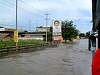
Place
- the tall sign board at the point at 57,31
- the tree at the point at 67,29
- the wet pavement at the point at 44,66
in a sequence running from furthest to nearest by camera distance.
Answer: the tree at the point at 67,29 → the tall sign board at the point at 57,31 → the wet pavement at the point at 44,66

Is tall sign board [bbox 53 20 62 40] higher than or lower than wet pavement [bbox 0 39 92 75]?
higher

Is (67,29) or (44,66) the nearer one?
(44,66)

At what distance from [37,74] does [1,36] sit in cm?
7269

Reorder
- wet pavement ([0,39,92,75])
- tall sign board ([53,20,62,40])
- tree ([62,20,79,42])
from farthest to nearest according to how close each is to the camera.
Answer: tree ([62,20,79,42]) < tall sign board ([53,20,62,40]) < wet pavement ([0,39,92,75])

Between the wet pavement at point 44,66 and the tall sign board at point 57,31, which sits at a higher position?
the tall sign board at point 57,31

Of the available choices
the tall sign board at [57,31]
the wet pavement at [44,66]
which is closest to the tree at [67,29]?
the tall sign board at [57,31]

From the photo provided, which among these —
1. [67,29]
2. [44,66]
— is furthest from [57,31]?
[44,66]

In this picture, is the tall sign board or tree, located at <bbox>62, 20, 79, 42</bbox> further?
tree, located at <bbox>62, 20, 79, 42</bbox>

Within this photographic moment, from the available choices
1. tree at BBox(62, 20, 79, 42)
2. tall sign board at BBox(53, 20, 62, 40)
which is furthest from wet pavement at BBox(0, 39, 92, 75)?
tree at BBox(62, 20, 79, 42)

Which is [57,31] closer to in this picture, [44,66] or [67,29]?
[67,29]

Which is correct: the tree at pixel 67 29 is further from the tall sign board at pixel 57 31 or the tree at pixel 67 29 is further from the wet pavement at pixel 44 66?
the wet pavement at pixel 44 66

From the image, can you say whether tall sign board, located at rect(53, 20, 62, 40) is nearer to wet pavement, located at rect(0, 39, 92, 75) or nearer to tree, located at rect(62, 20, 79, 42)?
tree, located at rect(62, 20, 79, 42)

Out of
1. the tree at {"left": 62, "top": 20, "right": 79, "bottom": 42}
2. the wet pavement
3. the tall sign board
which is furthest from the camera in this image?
the tree at {"left": 62, "top": 20, "right": 79, "bottom": 42}

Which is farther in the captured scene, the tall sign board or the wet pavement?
the tall sign board
